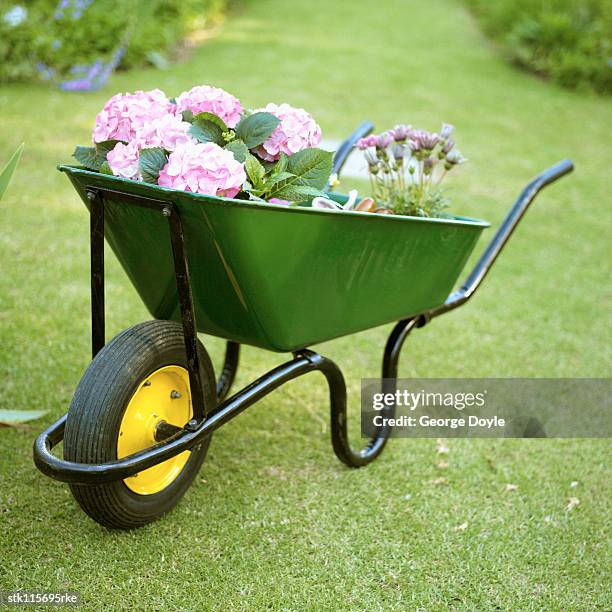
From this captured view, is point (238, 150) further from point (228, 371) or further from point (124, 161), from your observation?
point (228, 371)

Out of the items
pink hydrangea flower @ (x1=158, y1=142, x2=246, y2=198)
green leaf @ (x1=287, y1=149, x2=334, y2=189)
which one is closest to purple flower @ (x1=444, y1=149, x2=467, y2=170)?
green leaf @ (x1=287, y1=149, x2=334, y2=189)

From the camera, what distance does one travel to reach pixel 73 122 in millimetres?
5016

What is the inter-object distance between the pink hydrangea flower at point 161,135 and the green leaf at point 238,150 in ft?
0.27

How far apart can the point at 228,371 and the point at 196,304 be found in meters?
0.56

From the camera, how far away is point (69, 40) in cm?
576

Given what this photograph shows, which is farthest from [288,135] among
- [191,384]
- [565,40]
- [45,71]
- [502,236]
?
[565,40]

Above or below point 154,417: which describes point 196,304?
above

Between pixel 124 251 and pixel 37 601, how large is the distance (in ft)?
2.36

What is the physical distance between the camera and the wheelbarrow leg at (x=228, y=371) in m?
2.28

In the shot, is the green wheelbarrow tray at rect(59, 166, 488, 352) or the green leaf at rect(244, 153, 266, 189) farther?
the green leaf at rect(244, 153, 266, 189)

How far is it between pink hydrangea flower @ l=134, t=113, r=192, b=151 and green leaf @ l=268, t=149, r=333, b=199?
230mm

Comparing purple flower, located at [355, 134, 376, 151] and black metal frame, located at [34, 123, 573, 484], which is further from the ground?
purple flower, located at [355, 134, 376, 151]

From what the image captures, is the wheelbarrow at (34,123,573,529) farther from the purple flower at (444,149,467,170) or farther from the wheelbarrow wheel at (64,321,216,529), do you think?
the purple flower at (444,149,467,170)

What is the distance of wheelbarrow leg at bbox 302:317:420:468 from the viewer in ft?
6.22
